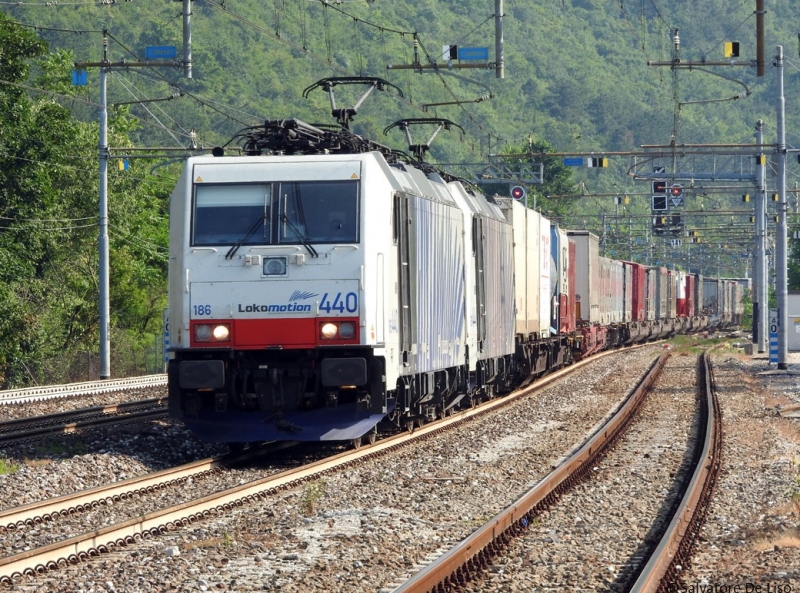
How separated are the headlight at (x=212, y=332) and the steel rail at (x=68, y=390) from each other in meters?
12.1

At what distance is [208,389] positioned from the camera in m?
14.2

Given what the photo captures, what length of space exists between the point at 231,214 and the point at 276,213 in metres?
0.53

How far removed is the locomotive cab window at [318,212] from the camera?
47.7 feet

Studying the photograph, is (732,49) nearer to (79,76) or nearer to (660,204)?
(79,76)

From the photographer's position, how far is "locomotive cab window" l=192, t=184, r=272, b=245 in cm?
1462

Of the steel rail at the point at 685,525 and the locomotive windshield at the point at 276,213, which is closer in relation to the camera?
the steel rail at the point at 685,525

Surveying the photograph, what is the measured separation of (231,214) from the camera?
1474 centimetres

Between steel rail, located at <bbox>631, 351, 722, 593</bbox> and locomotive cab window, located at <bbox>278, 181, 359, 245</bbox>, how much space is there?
468 centimetres

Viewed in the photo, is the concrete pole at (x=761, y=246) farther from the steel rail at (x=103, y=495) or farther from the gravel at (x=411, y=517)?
the steel rail at (x=103, y=495)

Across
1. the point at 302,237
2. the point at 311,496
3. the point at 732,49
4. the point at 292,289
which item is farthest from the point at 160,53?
the point at 311,496

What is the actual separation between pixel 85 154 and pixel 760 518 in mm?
41483

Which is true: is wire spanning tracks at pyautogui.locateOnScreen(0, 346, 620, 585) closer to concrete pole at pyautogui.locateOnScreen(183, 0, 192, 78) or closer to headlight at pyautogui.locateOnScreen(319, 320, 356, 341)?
headlight at pyautogui.locateOnScreen(319, 320, 356, 341)

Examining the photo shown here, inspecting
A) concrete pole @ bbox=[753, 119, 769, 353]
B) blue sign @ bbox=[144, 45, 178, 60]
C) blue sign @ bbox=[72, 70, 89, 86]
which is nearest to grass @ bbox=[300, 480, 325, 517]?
blue sign @ bbox=[144, 45, 178, 60]

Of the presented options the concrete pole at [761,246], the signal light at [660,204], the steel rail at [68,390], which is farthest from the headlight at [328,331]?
the signal light at [660,204]
